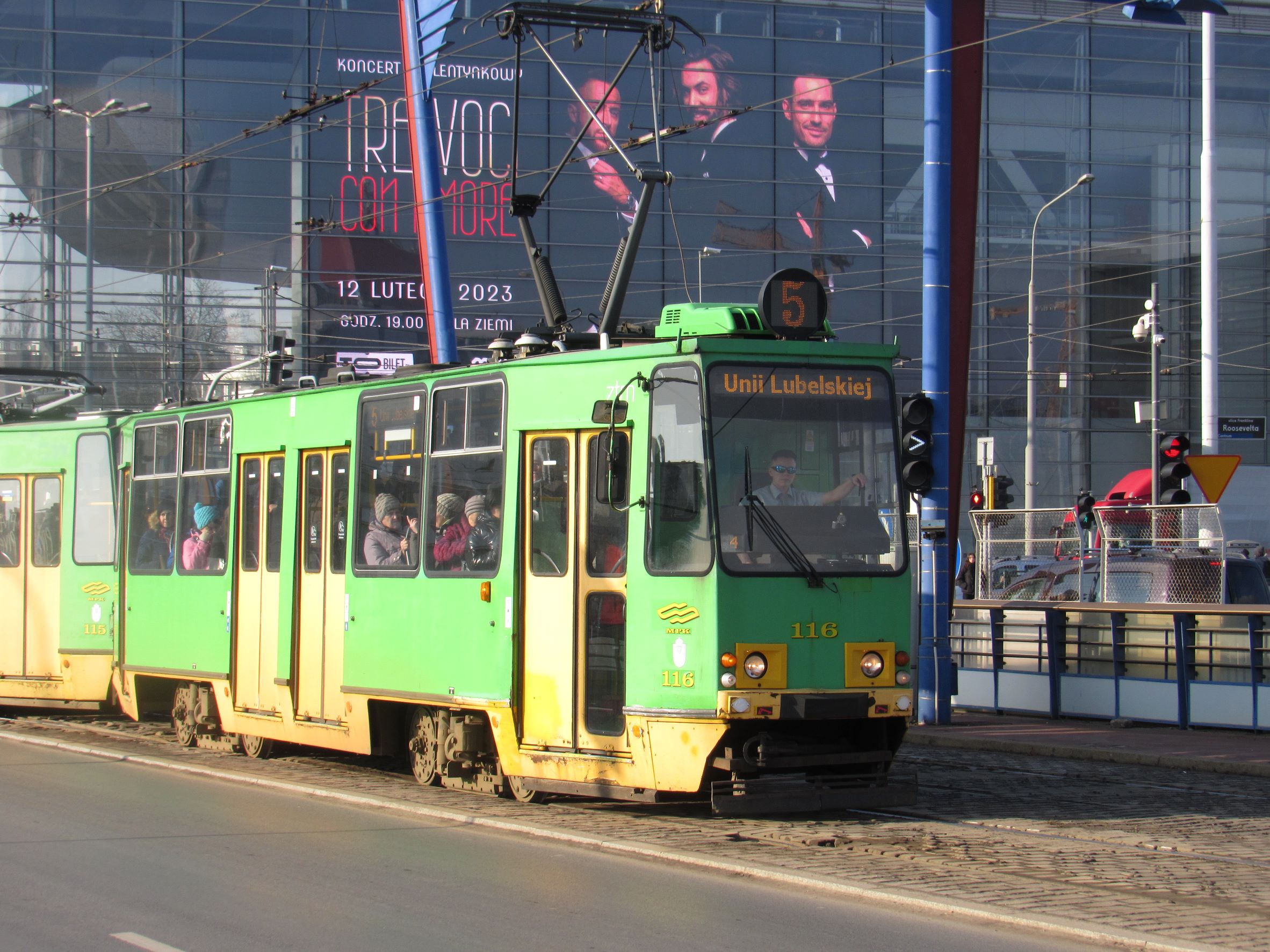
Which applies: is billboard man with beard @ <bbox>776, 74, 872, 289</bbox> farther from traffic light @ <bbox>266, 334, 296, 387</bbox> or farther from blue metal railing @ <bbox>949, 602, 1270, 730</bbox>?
traffic light @ <bbox>266, 334, 296, 387</bbox>

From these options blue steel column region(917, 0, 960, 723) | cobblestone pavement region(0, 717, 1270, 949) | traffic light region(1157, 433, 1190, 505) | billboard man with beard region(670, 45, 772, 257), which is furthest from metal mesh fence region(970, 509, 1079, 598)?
billboard man with beard region(670, 45, 772, 257)

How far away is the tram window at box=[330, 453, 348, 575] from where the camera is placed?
12.1m

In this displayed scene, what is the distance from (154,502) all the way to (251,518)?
2033 mm

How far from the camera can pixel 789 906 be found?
7.07m

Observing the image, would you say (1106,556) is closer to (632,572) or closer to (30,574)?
(632,572)

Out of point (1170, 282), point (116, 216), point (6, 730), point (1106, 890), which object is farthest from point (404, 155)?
point (1106, 890)

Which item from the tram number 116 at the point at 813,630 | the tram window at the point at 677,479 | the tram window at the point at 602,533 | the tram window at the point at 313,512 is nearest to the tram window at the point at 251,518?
the tram window at the point at 313,512

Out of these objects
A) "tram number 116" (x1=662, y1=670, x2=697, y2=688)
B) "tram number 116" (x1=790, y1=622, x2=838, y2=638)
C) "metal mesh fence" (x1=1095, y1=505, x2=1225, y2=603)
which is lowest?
"tram number 116" (x1=662, y1=670, x2=697, y2=688)

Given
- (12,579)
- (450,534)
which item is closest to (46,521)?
(12,579)

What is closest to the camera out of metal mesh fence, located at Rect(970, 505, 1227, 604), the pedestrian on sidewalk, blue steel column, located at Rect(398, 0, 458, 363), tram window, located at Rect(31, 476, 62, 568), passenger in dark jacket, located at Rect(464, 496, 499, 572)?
passenger in dark jacket, located at Rect(464, 496, 499, 572)

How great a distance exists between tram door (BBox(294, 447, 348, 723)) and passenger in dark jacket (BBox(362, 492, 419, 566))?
41 cm

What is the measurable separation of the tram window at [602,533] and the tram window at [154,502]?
6.04 metres

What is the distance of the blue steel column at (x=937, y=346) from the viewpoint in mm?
15609

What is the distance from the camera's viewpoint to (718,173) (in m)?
46.2
